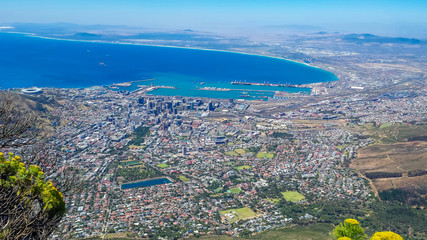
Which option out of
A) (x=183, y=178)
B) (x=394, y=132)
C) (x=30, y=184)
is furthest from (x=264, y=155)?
(x=30, y=184)

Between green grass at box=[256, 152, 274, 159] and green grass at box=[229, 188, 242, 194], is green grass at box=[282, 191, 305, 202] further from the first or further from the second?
green grass at box=[256, 152, 274, 159]

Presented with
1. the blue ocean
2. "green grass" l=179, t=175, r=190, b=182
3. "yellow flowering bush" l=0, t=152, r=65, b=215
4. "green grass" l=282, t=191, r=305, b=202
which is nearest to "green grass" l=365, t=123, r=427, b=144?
"green grass" l=282, t=191, r=305, b=202

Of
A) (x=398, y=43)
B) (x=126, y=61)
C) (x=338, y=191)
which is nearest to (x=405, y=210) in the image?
(x=338, y=191)

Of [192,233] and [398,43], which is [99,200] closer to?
[192,233]

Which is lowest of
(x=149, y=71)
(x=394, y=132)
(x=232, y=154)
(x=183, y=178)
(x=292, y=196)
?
(x=292, y=196)

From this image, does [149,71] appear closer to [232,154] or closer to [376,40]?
[232,154]

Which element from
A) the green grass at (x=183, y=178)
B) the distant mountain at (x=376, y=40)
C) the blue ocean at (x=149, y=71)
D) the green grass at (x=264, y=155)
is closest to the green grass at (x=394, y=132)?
the green grass at (x=264, y=155)

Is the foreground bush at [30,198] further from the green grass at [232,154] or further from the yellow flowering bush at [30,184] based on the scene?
the green grass at [232,154]
